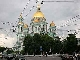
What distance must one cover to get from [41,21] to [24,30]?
54.8 ft

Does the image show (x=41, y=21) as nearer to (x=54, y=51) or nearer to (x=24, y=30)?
(x=24, y=30)

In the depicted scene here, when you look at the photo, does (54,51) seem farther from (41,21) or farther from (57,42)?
(41,21)

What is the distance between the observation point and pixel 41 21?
136 metres

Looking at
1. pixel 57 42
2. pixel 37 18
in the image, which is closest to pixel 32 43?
pixel 57 42

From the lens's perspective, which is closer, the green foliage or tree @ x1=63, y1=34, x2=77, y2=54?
tree @ x1=63, y1=34, x2=77, y2=54

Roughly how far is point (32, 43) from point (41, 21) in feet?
95.5

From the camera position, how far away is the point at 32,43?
10900 cm

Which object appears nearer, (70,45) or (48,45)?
(70,45)

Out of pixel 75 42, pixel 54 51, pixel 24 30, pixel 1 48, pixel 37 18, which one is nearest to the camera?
pixel 75 42

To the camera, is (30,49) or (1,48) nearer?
(30,49)

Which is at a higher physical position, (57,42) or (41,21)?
(41,21)

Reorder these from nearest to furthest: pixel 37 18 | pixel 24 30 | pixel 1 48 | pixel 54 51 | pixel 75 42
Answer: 1. pixel 75 42
2. pixel 54 51
3. pixel 37 18
4. pixel 24 30
5. pixel 1 48

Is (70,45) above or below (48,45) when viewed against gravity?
below

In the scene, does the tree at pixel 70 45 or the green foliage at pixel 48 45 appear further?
the green foliage at pixel 48 45
